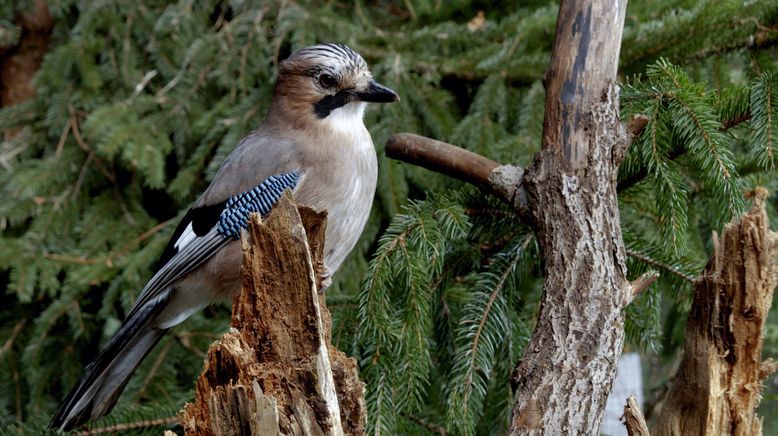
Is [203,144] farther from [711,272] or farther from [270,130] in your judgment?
[711,272]

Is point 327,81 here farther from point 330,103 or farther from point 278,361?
point 278,361

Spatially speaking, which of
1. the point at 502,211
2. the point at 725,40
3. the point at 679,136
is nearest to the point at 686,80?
the point at 679,136

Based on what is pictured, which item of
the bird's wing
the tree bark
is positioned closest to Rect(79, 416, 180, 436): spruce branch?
the bird's wing

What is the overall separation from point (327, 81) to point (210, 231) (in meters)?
0.54

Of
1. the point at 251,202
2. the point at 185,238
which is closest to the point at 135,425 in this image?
the point at 185,238

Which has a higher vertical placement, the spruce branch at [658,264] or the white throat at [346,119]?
the white throat at [346,119]

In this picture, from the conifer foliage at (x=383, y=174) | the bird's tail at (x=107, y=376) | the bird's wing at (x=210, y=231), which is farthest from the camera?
the bird's wing at (x=210, y=231)

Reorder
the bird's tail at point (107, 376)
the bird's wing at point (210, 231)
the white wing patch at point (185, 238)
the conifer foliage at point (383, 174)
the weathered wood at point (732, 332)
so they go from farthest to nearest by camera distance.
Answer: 1. the white wing patch at point (185, 238)
2. the bird's wing at point (210, 231)
3. the bird's tail at point (107, 376)
4. the conifer foliage at point (383, 174)
5. the weathered wood at point (732, 332)

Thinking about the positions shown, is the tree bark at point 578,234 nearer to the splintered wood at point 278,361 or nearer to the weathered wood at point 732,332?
the weathered wood at point 732,332

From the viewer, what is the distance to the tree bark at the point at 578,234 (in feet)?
4.81

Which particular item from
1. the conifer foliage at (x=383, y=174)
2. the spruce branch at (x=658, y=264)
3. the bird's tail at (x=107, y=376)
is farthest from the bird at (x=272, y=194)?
the spruce branch at (x=658, y=264)

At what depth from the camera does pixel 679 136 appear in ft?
5.90

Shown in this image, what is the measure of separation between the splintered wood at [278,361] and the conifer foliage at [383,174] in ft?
1.59

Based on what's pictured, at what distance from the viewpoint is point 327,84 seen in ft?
7.56
